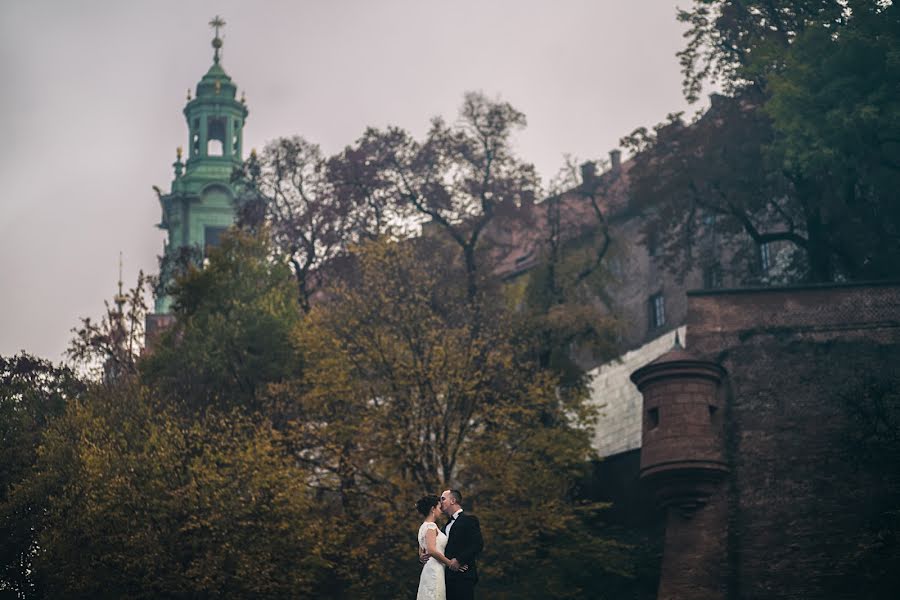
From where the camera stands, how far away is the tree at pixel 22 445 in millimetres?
41562

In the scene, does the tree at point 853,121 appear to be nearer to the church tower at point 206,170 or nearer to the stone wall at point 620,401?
the stone wall at point 620,401

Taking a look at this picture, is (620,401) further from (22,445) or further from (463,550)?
(463,550)

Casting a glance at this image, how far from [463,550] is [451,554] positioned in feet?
0.71

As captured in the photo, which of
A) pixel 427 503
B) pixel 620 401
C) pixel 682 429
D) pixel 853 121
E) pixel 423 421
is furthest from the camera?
pixel 620 401

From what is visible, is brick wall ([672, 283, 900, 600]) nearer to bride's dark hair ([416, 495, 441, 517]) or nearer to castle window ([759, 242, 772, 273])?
bride's dark hair ([416, 495, 441, 517])

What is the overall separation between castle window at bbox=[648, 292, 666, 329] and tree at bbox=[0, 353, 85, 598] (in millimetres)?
22566

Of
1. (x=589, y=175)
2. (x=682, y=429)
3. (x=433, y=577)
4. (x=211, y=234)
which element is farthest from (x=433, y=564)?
(x=211, y=234)

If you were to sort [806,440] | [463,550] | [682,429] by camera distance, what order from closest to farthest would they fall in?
1. [463,550]
2. [806,440]
3. [682,429]

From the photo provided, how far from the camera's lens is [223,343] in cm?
4388

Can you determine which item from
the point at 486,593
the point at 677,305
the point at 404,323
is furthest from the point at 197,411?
the point at 677,305

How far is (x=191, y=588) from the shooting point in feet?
117

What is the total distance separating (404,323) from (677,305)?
814 inches

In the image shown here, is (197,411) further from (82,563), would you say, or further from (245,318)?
(82,563)

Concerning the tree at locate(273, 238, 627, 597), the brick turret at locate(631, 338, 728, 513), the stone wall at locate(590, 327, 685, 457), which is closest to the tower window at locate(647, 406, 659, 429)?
the brick turret at locate(631, 338, 728, 513)
